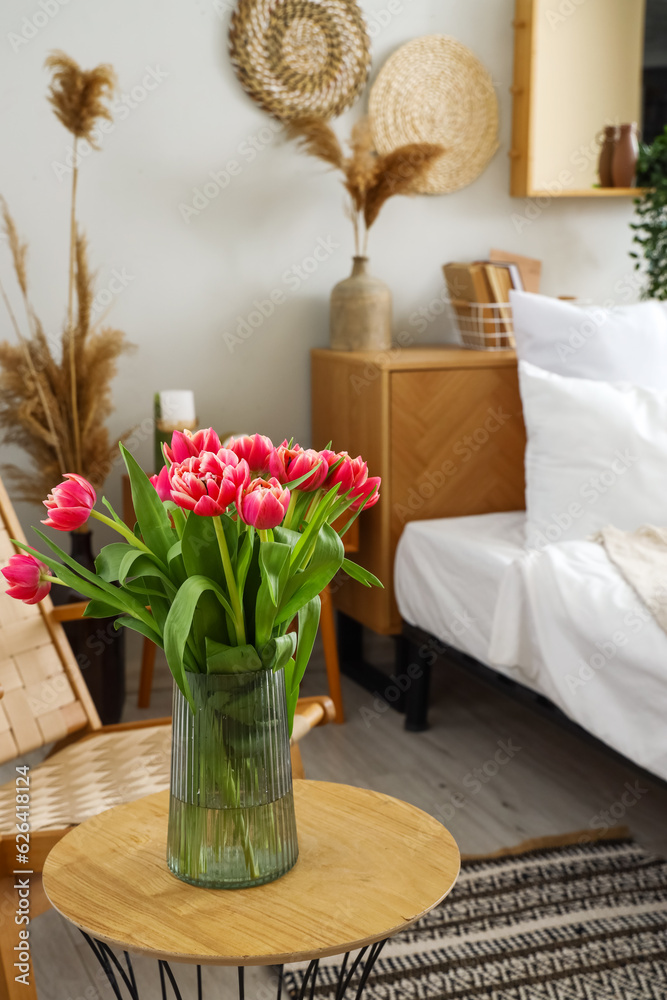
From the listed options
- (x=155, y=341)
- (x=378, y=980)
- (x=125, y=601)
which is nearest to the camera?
(x=125, y=601)

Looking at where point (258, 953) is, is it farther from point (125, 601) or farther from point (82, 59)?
point (82, 59)

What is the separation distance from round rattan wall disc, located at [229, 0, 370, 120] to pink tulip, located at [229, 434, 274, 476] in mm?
1958

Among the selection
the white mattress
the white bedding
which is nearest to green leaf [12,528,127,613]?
the white bedding

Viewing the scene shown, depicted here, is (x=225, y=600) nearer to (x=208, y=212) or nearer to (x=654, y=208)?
(x=208, y=212)

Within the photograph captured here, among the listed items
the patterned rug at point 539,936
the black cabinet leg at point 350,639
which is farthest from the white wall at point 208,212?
the patterned rug at point 539,936

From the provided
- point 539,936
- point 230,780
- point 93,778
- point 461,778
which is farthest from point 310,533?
point 461,778

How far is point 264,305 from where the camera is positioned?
275 cm

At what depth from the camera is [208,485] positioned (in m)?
0.87

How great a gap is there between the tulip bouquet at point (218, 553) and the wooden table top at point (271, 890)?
0.17m

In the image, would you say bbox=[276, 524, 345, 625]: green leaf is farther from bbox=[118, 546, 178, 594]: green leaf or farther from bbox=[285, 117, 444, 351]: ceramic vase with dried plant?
bbox=[285, 117, 444, 351]: ceramic vase with dried plant

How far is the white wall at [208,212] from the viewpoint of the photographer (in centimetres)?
245

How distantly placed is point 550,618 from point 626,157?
1.65 metres

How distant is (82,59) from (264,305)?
2.56 feet

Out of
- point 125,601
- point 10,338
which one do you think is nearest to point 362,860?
point 125,601
